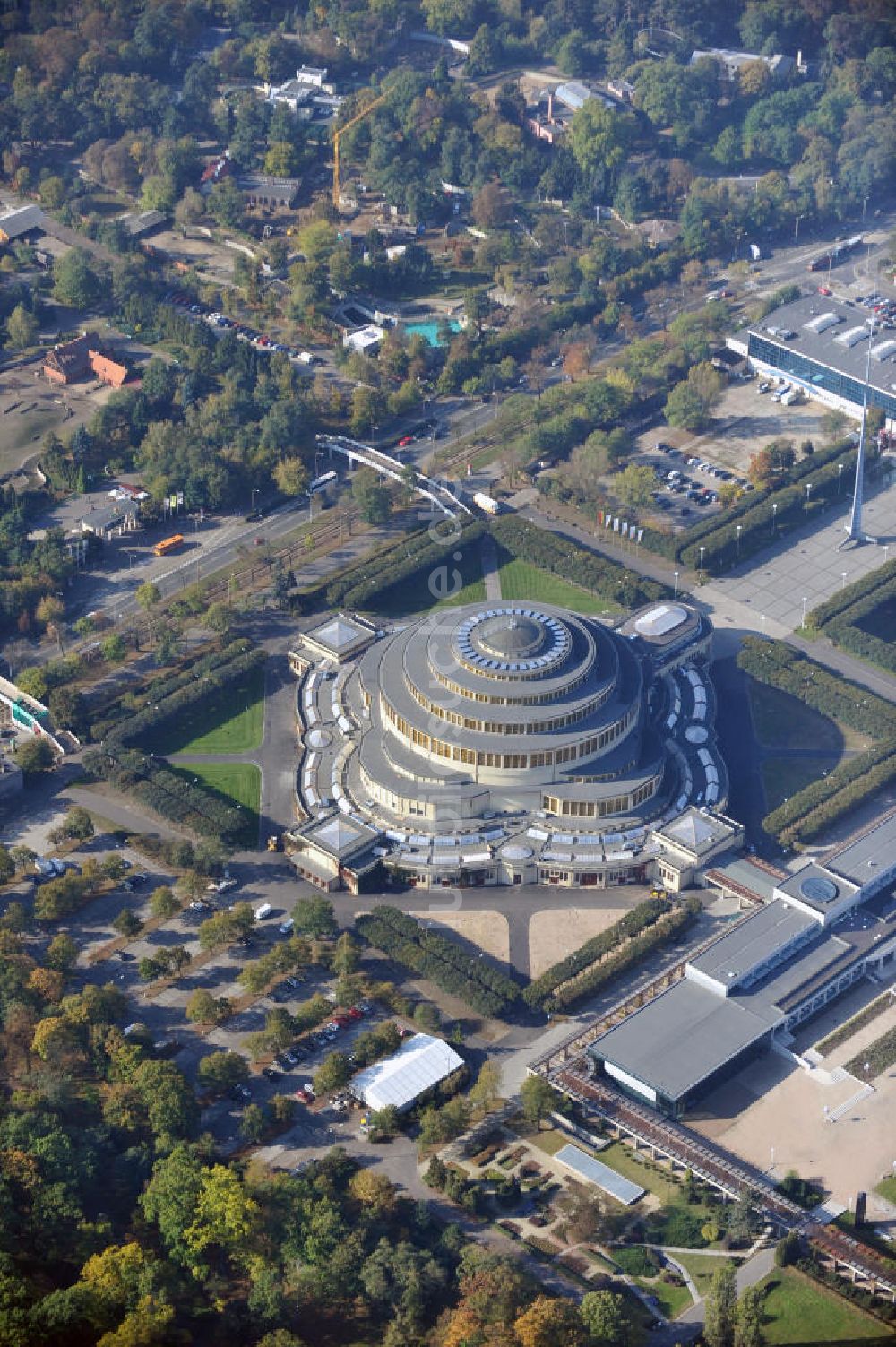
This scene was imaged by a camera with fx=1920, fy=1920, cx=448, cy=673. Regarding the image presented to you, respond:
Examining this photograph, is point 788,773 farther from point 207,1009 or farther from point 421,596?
point 207,1009

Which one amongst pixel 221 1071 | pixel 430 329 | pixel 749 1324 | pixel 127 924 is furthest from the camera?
pixel 430 329

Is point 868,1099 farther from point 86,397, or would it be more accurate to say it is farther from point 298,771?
point 86,397

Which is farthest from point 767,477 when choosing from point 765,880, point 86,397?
point 86,397

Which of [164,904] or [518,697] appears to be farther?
[518,697]

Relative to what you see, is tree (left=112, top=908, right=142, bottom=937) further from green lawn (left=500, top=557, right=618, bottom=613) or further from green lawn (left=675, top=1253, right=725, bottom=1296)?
green lawn (left=500, top=557, right=618, bottom=613)

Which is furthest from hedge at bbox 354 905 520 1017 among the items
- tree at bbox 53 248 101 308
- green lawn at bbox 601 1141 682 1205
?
tree at bbox 53 248 101 308

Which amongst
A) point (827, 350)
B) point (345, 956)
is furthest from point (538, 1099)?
point (827, 350)
